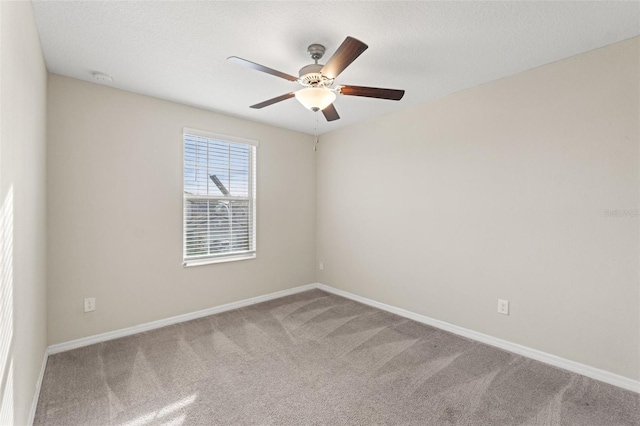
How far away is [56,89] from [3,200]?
1.99m

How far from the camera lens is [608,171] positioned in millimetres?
2188

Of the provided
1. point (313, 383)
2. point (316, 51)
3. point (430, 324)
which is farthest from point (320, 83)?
point (430, 324)

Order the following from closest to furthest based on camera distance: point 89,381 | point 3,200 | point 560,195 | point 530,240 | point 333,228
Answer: point 3,200
point 89,381
point 560,195
point 530,240
point 333,228

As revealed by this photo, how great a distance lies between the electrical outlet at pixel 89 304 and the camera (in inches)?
109

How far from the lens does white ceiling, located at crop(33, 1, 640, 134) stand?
179cm

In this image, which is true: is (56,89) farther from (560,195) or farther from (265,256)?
(560,195)

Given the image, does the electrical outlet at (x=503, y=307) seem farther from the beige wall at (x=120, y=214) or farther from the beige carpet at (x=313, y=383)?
the beige wall at (x=120, y=214)

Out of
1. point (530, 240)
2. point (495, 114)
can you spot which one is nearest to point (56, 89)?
point (495, 114)

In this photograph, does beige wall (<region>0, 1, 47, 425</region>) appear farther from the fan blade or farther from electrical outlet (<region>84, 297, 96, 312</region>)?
the fan blade

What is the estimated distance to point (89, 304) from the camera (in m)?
2.77

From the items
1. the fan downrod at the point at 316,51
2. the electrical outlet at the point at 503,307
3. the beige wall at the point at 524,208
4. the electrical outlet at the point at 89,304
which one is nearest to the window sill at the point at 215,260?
the electrical outlet at the point at 89,304

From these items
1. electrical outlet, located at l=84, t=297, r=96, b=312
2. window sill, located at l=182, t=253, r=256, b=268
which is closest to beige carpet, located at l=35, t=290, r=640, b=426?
electrical outlet, located at l=84, t=297, r=96, b=312

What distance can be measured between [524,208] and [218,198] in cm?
A: 324

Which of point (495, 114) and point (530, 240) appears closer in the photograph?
point (530, 240)
